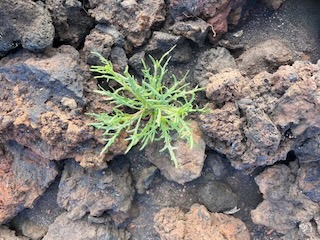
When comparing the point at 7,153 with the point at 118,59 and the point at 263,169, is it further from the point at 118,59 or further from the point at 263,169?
the point at 263,169

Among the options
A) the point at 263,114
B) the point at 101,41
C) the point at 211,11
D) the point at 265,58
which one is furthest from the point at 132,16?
the point at 263,114

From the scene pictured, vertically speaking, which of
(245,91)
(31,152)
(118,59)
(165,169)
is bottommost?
(31,152)

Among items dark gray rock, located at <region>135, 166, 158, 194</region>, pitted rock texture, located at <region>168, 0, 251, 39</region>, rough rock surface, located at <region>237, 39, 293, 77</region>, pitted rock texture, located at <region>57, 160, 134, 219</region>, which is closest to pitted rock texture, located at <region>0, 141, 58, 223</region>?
pitted rock texture, located at <region>57, 160, 134, 219</region>

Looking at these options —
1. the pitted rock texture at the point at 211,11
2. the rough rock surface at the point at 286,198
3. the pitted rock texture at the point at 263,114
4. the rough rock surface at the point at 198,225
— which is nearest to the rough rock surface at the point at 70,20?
the pitted rock texture at the point at 211,11

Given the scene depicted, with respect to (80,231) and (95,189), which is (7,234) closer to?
(80,231)

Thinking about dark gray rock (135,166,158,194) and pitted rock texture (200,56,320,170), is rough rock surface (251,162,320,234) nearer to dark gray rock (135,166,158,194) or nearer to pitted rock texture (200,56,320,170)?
pitted rock texture (200,56,320,170)

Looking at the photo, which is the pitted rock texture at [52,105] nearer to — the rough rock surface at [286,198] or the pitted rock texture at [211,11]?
the pitted rock texture at [211,11]

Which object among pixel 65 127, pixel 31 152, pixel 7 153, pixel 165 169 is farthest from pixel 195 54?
pixel 7 153
